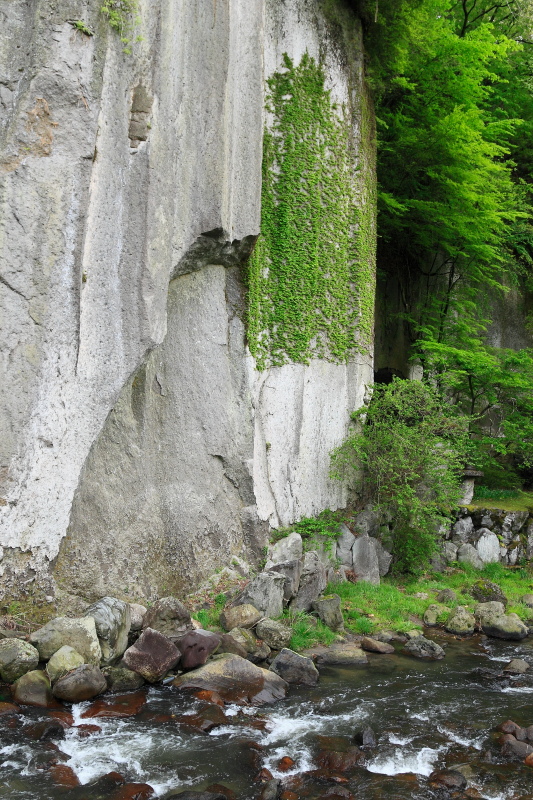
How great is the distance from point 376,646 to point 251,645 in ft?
6.57

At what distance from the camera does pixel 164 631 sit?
28.0 ft

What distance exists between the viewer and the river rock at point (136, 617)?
8711 millimetres

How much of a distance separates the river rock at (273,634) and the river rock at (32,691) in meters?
3.05

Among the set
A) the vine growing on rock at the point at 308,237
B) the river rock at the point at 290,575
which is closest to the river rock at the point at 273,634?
the river rock at the point at 290,575

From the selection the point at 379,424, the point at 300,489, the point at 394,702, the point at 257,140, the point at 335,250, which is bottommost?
the point at 394,702

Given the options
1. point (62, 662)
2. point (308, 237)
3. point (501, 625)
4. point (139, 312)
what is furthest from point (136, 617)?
Answer: point (308, 237)

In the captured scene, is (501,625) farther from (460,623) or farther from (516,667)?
(516,667)

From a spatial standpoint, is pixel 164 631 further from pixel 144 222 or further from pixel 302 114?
pixel 302 114

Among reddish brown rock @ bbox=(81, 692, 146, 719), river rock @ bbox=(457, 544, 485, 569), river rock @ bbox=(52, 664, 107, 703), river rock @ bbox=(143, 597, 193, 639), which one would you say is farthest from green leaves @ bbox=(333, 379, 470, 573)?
river rock @ bbox=(52, 664, 107, 703)

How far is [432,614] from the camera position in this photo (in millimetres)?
11141

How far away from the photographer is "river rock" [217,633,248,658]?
852cm

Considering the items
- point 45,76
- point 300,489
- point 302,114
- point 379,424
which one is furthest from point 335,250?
point 45,76

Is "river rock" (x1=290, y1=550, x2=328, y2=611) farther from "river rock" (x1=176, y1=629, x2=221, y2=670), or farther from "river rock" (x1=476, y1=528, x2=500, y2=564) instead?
"river rock" (x1=476, y1=528, x2=500, y2=564)

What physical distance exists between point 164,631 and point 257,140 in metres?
8.13
